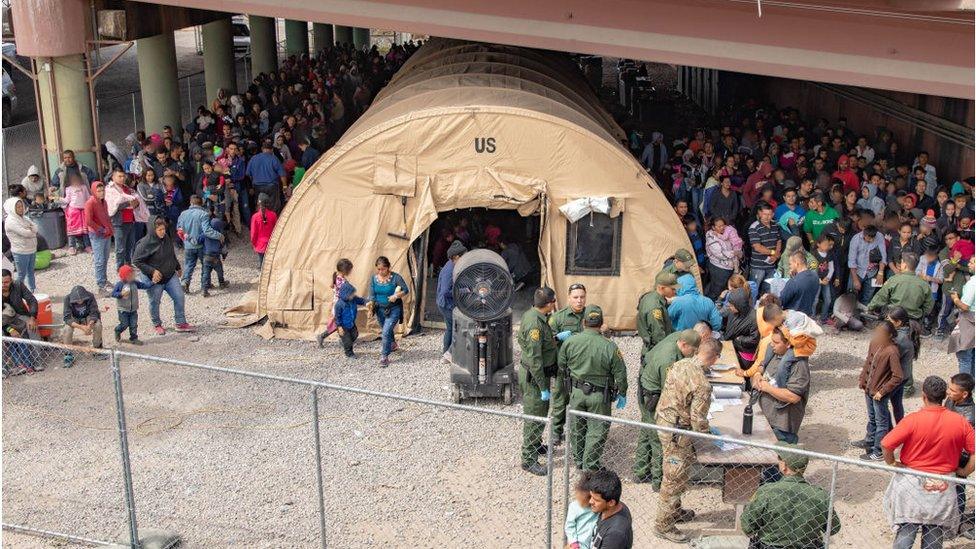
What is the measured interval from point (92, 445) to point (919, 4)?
8.88 m

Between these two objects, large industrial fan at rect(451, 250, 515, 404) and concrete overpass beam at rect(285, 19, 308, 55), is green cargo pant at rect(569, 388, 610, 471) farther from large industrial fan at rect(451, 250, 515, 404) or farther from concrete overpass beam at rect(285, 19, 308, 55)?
concrete overpass beam at rect(285, 19, 308, 55)

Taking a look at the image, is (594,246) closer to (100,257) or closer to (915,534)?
(915,534)

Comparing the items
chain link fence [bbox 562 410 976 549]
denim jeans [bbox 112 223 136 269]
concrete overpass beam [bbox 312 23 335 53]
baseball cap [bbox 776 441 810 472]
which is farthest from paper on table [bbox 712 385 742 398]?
concrete overpass beam [bbox 312 23 335 53]

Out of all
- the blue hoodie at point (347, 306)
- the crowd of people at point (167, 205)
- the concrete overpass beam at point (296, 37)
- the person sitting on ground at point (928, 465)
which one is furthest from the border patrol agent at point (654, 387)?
the concrete overpass beam at point (296, 37)

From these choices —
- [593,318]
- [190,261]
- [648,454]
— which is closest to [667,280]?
[593,318]

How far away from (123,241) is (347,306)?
14.1 feet

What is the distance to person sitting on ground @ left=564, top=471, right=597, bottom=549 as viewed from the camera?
706 centimetres

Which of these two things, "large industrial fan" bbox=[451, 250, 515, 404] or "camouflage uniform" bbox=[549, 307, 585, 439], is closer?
"camouflage uniform" bbox=[549, 307, 585, 439]

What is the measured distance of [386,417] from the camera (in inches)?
440

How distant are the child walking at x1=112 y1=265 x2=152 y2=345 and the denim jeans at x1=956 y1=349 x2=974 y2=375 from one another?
860 centimetres

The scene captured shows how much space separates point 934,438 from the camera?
8.09m

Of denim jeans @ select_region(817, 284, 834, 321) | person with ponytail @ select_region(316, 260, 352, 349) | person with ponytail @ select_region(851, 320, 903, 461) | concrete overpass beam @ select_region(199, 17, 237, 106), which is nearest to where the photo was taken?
person with ponytail @ select_region(851, 320, 903, 461)

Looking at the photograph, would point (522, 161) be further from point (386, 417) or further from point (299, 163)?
point (299, 163)

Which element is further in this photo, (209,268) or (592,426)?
(209,268)
